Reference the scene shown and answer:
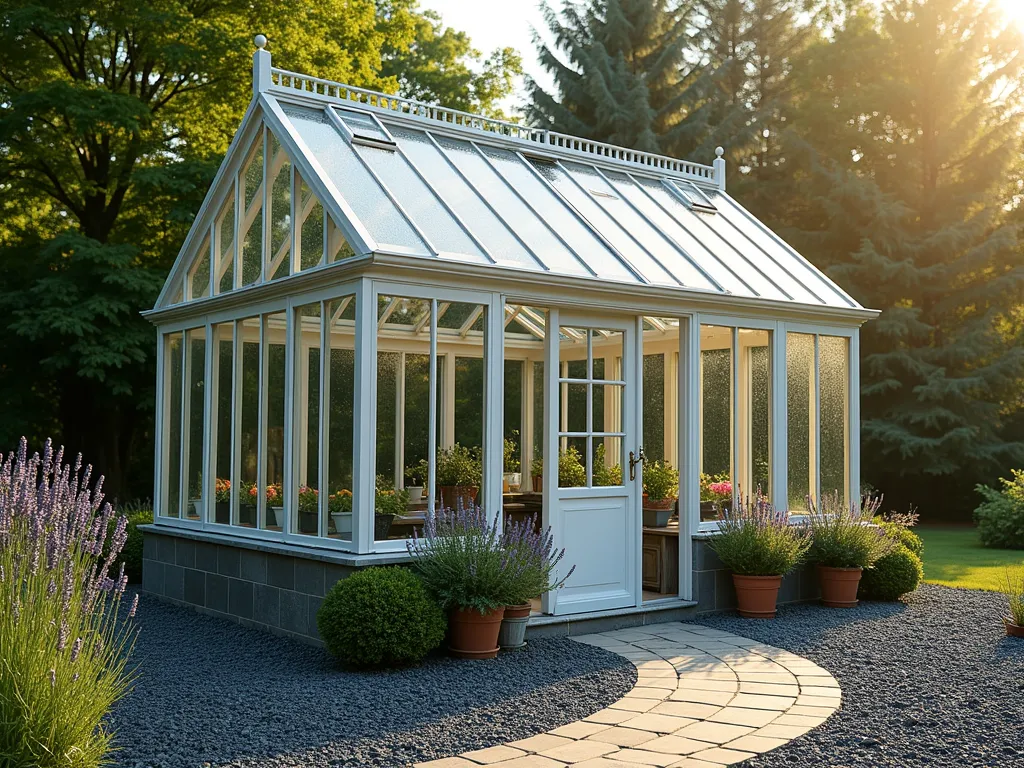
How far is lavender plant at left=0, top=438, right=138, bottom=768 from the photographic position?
401 cm

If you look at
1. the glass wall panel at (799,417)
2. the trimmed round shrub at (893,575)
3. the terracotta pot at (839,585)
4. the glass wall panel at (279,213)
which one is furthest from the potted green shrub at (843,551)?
the glass wall panel at (279,213)

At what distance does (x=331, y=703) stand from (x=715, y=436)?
4.84 metres

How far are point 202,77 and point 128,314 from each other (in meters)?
4.58

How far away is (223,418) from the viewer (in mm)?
9211

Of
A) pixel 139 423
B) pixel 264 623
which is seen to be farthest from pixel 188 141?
pixel 264 623

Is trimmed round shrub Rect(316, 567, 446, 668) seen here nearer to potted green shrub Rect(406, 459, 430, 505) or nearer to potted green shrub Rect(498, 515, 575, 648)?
potted green shrub Rect(498, 515, 575, 648)

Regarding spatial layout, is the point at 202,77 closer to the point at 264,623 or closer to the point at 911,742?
the point at 264,623

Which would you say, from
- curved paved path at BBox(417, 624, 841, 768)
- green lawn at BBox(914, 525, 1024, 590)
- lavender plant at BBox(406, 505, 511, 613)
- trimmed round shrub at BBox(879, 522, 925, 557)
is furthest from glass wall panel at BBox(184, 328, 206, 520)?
green lawn at BBox(914, 525, 1024, 590)

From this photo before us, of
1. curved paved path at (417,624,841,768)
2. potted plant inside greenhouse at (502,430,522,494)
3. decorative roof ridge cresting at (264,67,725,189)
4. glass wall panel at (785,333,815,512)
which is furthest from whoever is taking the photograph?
potted plant inside greenhouse at (502,430,522,494)

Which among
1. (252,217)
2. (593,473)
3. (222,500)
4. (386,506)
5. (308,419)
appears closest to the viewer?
(386,506)

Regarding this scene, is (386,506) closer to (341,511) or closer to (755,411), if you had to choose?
(341,511)

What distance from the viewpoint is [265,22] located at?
1717 centimetres

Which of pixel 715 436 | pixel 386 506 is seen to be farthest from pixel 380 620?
pixel 715 436

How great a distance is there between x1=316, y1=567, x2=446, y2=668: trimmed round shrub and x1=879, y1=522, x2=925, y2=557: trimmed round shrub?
496 centimetres
